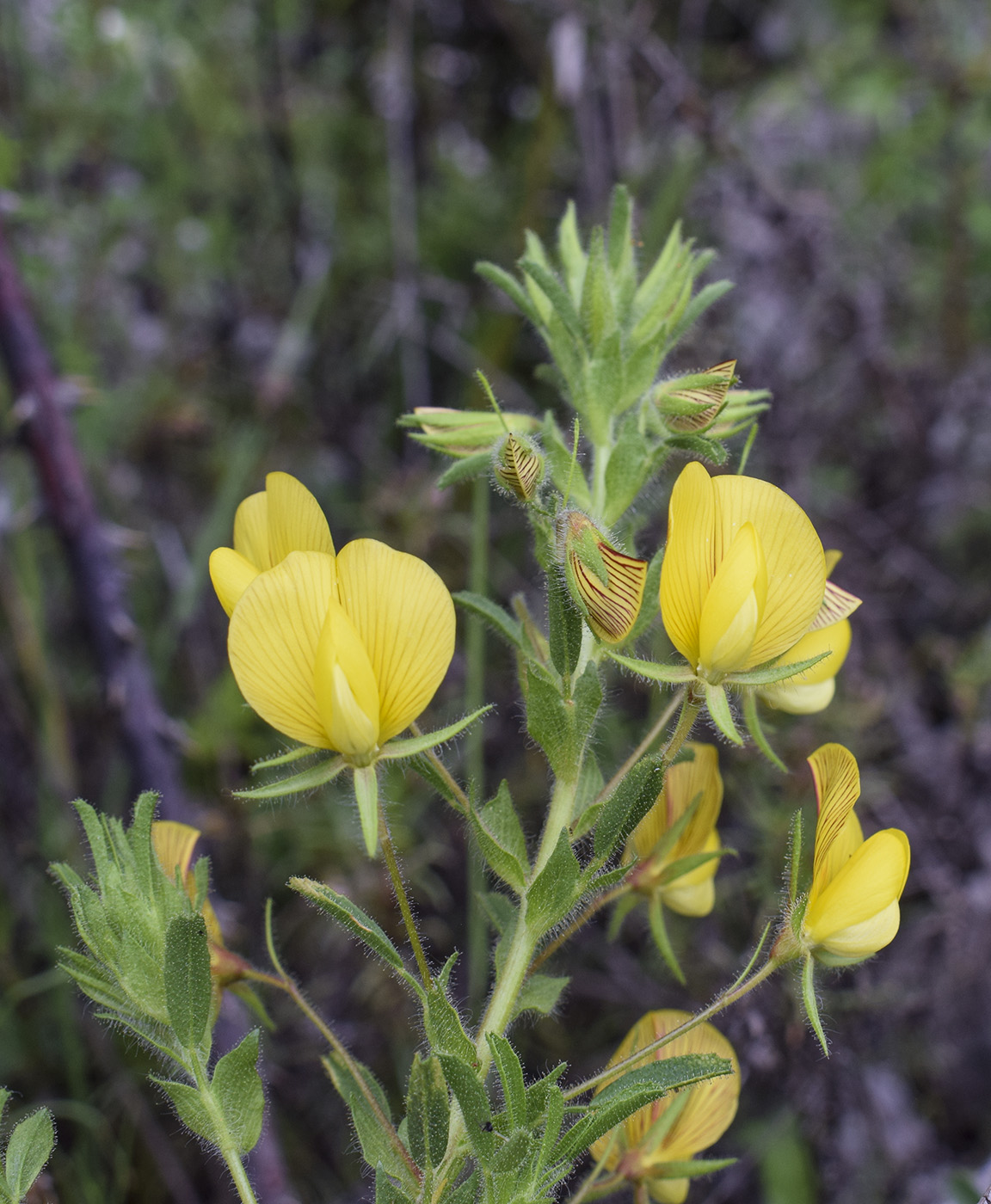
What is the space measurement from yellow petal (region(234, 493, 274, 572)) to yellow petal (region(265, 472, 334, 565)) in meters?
0.02

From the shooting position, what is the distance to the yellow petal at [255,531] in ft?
2.82

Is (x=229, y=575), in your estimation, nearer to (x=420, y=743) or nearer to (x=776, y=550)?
(x=420, y=743)

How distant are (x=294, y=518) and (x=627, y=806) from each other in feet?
1.26

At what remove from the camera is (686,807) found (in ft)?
3.22

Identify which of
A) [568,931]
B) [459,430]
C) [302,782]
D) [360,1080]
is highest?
[459,430]

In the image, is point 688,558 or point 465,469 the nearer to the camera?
point 688,558

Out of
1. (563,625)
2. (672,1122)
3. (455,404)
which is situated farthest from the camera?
(455,404)

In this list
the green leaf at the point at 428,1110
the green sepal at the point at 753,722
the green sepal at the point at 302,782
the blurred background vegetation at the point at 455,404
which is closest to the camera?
the green sepal at the point at 302,782

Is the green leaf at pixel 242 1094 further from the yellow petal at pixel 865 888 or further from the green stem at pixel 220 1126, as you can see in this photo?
the yellow petal at pixel 865 888

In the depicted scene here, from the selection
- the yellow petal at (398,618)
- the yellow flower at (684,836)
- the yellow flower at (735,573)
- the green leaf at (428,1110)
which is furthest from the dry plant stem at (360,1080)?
the yellow flower at (735,573)

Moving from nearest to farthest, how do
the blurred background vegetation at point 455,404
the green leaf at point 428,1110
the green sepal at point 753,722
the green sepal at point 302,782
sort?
the green sepal at point 302,782
the green leaf at point 428,1110
the green sepal at point 753,722
the blurred background vegetation at point 455,404

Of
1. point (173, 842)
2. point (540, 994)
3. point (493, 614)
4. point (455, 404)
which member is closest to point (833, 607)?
point (493, 614)

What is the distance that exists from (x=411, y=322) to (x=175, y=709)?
123 centimetres

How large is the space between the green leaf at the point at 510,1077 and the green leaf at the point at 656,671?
31cm
